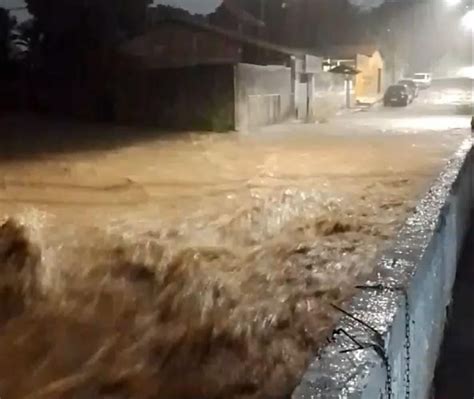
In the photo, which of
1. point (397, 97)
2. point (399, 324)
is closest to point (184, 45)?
point (397, 97)

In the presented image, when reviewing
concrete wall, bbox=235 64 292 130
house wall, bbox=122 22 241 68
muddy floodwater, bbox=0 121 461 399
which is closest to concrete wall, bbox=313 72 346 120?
concrete wall, bbox=235 64 292 130

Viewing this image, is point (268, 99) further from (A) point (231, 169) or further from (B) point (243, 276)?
(B) point (243, 276)

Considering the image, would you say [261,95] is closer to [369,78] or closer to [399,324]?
[399,324]

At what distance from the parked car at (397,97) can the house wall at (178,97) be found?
942 inches

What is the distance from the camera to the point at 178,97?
75.7ft

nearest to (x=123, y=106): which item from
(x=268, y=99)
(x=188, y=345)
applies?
(x=268, y=99)

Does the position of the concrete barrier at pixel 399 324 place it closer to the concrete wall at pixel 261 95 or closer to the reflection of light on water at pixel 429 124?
the concrete wall at pixel 261 95

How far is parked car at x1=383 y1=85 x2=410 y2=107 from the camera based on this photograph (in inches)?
1748

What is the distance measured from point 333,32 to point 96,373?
194 feet

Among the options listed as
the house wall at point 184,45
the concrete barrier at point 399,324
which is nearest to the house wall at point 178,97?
the house wall at point 184,45

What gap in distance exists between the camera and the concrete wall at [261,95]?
22.8 metres

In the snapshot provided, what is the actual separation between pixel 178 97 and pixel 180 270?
1640 centimetres

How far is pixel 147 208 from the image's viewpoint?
10.2 metres

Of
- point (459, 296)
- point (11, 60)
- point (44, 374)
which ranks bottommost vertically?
point (459, 296)
